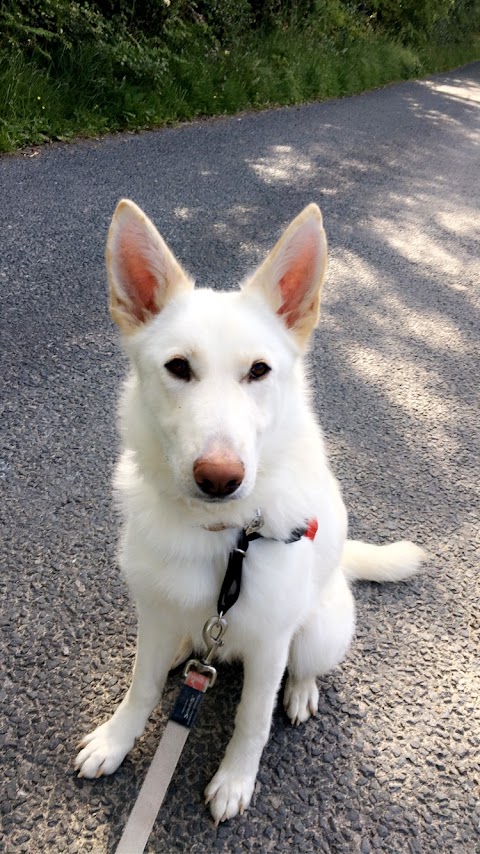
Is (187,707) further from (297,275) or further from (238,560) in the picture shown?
(297,275)

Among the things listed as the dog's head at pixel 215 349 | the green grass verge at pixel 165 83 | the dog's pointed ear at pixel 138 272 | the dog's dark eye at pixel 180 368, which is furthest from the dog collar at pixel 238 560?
the green grass verge at pixel 165 83

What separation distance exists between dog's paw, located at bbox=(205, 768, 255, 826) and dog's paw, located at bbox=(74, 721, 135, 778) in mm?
281

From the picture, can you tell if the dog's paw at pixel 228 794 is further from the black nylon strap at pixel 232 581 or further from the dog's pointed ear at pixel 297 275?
the dog's pointed ear at pixel 297 275

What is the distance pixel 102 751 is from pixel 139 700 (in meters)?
0.17

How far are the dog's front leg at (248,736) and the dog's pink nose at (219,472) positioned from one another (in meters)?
0.57

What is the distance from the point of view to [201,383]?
5.18 ft

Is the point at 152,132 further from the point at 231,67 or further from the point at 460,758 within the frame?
the point at 460,758

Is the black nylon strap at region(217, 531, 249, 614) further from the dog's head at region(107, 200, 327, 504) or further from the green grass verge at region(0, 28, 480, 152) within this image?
the green grass verge at region(0, 28, 480, 152)

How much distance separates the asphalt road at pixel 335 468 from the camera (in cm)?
182

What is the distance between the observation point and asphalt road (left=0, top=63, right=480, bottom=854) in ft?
5.97

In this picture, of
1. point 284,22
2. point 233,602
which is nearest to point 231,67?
point 284,22

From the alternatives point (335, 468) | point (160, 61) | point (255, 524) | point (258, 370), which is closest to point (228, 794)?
point (255, 524)

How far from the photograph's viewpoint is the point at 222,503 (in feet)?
5.10

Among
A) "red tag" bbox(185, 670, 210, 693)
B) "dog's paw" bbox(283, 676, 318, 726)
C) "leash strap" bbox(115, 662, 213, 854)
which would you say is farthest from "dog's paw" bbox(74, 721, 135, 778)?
"dog's paw" bbox(283, 676, 318, 726)
